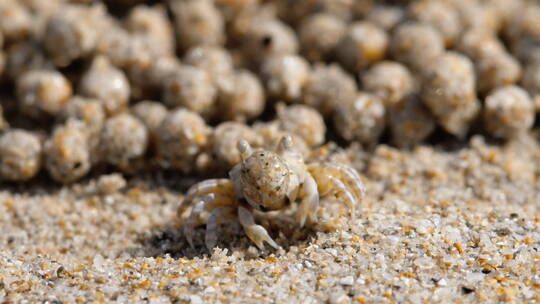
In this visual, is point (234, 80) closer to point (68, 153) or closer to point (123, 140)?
point (123, 140)

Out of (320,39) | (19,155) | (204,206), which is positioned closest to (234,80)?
(320,39)

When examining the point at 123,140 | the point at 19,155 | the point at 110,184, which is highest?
the point at 123,140

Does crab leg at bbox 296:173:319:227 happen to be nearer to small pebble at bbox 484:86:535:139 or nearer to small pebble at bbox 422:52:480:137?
small pebble at bbox 422:52:480:137

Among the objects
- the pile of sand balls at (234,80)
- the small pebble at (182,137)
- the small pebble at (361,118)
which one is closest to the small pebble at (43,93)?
the pile of sand balls at (234,80)

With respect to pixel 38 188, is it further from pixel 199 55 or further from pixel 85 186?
pixel 199 55

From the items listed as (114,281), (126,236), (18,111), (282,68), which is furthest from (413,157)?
(18,111)

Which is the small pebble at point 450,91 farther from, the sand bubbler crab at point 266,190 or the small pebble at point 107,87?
the small pebble at point 107,87
